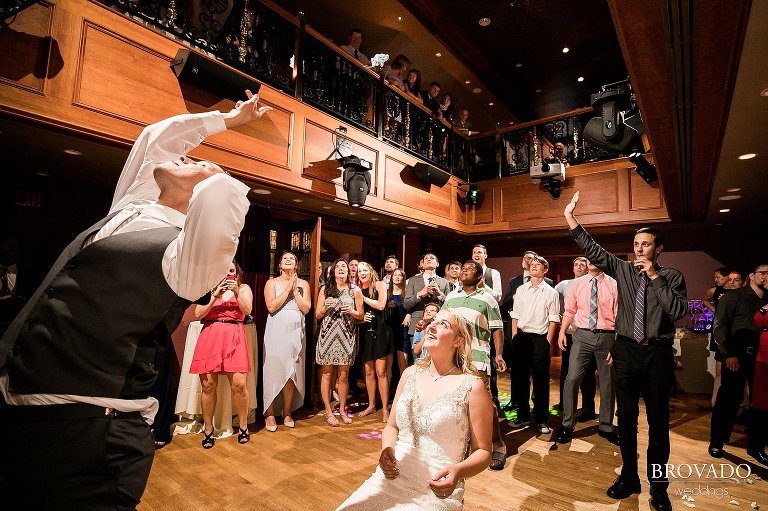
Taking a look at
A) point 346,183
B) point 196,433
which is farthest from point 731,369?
point 196,433

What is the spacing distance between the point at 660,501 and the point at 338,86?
4.77 meters

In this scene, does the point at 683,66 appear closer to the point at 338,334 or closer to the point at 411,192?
the point at 338,334

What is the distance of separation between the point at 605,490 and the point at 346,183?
140 inches

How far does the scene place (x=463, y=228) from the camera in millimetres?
6965

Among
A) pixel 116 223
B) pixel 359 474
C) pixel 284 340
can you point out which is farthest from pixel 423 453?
pixel 284 340

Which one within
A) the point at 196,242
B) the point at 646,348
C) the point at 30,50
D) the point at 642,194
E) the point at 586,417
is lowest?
the point at 586,417

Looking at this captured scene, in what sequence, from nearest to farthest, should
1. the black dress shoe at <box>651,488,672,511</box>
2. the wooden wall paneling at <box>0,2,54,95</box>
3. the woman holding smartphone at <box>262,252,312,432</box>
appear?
the wooden wall paneling at <box>0,2,54,95</box> < the black dress shoe at <box>651,488,672,511</box> < the woman holding smartphone at <box>262,252,312,432</box>

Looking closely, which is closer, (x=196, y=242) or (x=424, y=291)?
(x=196, y=242)

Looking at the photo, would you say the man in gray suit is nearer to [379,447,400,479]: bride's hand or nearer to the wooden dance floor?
the wooden dance floor

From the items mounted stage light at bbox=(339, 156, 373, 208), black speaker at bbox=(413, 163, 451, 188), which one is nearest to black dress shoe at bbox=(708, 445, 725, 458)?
mounted stage light at bbox=(339, 156, 373, 208)

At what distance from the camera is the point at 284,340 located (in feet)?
13.0

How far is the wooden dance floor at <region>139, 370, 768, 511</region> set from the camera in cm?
250

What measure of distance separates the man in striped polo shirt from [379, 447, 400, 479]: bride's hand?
1.65 m

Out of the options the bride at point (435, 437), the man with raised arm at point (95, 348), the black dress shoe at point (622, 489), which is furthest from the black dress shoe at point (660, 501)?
the man with raised arm at point (95, 348)
